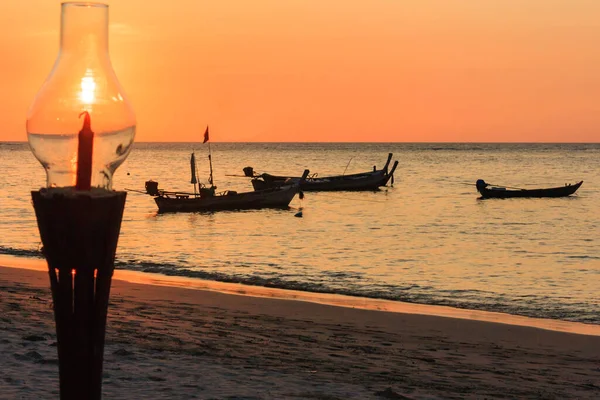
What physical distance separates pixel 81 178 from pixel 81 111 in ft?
0.96

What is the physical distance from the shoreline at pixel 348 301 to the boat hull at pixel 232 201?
77.4ft

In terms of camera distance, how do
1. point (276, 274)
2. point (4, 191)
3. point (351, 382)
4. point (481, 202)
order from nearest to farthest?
point (351, 382), point (276, 274), point (481, 202), point (4, 191)

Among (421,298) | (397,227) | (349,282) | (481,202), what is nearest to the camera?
(421,298)

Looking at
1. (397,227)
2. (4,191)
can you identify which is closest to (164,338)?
(397,227)

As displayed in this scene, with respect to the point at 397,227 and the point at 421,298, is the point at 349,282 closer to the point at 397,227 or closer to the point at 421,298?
the point at 421,298

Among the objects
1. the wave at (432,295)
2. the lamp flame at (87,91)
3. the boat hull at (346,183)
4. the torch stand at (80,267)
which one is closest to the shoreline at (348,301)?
the wave at (432,295)

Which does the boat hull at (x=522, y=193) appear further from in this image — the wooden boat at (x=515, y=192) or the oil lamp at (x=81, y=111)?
the oil lamp at (x=81, y=111)

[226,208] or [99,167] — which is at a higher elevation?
[99,167]

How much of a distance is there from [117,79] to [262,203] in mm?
47185

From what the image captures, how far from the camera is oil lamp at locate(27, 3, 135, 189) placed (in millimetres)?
2934

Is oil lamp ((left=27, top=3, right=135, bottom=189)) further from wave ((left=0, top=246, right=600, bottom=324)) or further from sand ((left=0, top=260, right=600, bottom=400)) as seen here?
wave ((left=0, top=246, right=600, bottom=324))

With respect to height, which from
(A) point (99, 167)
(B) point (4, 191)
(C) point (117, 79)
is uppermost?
(C) point (117, 79)

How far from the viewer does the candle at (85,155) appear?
2945mm

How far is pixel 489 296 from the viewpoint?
2031 centimetres
